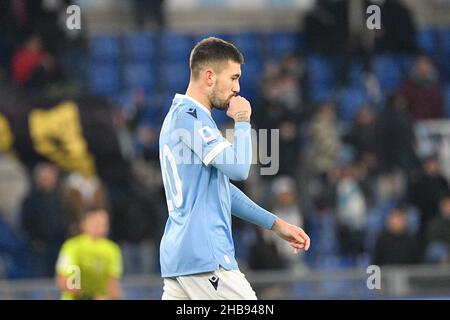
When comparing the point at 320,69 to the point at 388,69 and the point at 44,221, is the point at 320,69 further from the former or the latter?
the point at 44,221

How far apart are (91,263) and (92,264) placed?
0.04 ft

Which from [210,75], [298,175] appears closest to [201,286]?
[210,75]

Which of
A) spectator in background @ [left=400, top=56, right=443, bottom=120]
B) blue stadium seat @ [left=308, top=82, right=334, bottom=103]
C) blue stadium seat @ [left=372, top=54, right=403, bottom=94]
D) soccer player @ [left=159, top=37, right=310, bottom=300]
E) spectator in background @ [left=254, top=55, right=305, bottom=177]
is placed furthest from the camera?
blue stadium seat @ [left=372, top=54, right=403, bottom=94]

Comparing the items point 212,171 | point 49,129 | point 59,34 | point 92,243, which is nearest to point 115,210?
point 49,129

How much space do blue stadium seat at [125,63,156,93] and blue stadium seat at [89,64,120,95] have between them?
123 millimetres

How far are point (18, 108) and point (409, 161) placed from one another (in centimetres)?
379

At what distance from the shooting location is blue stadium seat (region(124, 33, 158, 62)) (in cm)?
1416

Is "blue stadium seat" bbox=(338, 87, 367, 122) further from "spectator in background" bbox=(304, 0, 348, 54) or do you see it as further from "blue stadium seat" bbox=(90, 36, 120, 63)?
"blue stadium seat" bbox=(90, 36, 120, 63)

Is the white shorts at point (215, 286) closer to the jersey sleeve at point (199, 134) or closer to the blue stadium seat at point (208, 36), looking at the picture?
the jersey sleeve at point (199, 134)

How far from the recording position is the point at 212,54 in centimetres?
519

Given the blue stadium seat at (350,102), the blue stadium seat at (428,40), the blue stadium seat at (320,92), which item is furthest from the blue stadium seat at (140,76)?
the blue stadium seat at (428,40)

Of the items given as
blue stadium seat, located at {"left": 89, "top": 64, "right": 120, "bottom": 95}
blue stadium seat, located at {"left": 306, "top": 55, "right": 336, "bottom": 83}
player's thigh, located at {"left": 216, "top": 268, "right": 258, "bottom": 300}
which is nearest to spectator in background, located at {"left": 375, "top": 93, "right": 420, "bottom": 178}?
blue stadium seat, located at {"left": 306, "top": 55, "right": 336, "bottom": 83}

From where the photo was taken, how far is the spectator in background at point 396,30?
13375 millimetres

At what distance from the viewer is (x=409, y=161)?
40.1 ft
